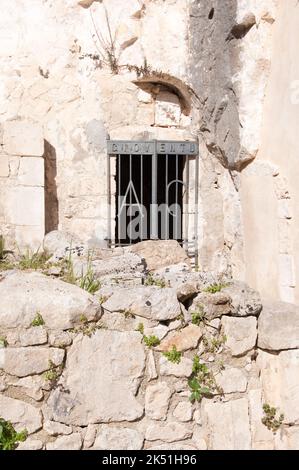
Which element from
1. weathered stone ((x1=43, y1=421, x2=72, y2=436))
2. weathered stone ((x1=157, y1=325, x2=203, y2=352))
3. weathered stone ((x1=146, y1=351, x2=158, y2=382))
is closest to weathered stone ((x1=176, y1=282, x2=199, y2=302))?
weathered stone ((x1=157, y1=325, x2=203, y2=352))

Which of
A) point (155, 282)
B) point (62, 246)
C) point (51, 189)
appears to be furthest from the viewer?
point (51, 189)

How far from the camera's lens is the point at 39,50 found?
6109 millimetres

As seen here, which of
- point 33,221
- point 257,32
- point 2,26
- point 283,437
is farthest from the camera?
point 2,26

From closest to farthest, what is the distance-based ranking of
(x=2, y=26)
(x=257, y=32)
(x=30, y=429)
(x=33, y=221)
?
1. (x=30, y=429)
2. (x=257, y=32)
3. (x=33, y=221)
4. (x=2, y=26)

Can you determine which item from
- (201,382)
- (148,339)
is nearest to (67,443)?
(148,339)

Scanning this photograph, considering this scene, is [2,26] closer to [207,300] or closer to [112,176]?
[112,176]

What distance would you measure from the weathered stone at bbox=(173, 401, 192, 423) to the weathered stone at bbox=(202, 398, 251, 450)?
0.34ft

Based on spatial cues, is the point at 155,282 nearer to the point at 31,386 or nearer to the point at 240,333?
the point at 240,333

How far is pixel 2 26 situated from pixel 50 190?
207cm

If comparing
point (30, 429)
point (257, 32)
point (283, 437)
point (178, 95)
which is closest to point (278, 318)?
point (283, 437)

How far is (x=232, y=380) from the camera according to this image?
10.8 feet

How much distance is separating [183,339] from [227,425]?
620 millimetres

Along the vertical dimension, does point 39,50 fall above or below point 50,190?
above

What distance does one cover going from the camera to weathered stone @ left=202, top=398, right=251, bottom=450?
3178mm
